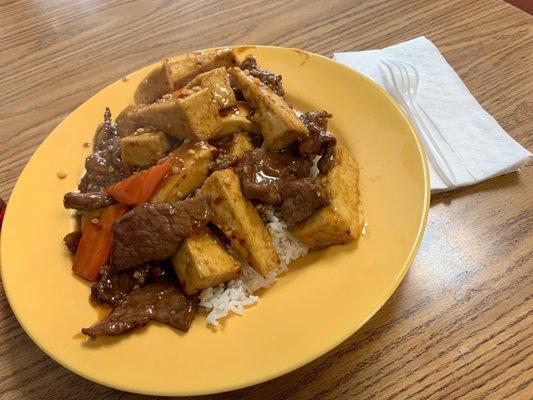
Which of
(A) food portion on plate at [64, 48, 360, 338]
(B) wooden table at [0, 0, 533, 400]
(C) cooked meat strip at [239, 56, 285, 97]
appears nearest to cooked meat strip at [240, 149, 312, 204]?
(A) food portion on plate at [64, 48, 360, 338]

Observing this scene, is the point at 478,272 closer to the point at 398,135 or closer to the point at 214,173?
the point at 398,135

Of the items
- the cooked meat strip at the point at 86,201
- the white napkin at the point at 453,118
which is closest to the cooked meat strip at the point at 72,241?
the cooked meat strip at the point at 86,201

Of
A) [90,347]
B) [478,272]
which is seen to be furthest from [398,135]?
[90,347]

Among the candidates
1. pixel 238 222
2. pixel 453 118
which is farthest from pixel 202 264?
pixel 453 118

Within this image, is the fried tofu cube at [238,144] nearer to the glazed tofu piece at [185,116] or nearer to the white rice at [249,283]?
the glazed tofu piece at [185,116]

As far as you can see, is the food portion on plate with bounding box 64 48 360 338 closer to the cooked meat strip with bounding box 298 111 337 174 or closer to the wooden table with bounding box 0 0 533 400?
the cooked meat strip with bounding box 298 111 337 174

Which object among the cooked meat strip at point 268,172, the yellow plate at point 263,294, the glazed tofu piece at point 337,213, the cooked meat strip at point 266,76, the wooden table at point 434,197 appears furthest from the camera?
the cooked meat strip at point 266,76
